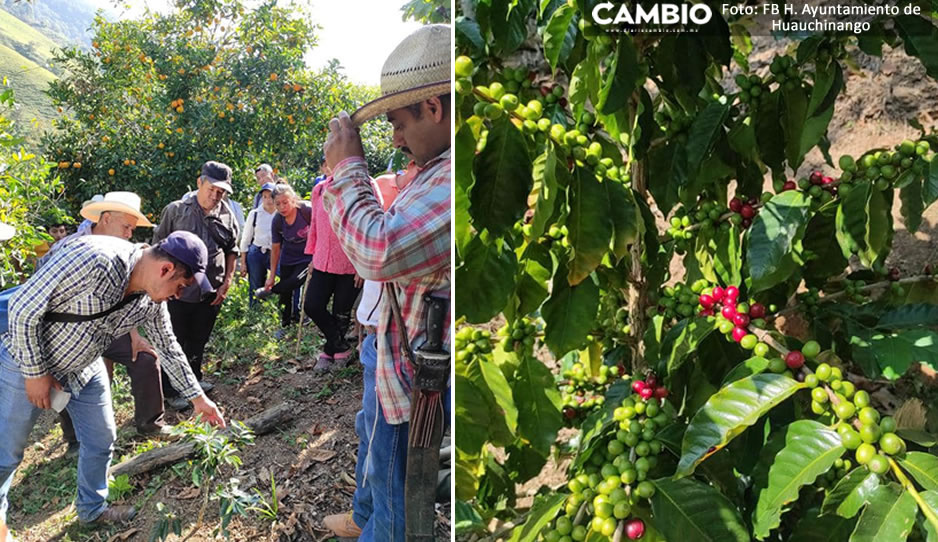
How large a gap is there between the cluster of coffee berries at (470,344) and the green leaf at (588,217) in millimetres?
193

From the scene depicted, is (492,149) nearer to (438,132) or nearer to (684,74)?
(438,132)

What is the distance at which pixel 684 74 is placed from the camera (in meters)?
0.83

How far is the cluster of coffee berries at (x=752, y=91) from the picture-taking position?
868mm

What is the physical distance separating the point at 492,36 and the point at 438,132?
193 millimetres

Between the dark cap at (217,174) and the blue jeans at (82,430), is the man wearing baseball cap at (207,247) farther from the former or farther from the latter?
the blue jeans at (82,430)

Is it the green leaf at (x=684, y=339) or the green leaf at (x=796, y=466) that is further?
the green leaf at (x=684, y=339)

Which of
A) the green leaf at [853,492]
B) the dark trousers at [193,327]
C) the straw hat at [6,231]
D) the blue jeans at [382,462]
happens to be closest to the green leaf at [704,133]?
the green leaf at [853,492]

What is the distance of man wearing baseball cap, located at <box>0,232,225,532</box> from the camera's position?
1241mm

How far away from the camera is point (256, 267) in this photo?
87.6 inches

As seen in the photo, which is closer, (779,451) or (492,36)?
(779,451)

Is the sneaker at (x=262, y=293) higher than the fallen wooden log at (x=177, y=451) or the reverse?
higher

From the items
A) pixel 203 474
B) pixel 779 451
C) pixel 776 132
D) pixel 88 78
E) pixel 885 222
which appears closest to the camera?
pixel 779 451

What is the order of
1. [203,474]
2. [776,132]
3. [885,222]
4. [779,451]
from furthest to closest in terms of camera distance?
[203,474] < [776,132] < [885,222] < [779,451]

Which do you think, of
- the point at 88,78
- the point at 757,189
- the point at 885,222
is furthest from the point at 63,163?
the point at 885,222
